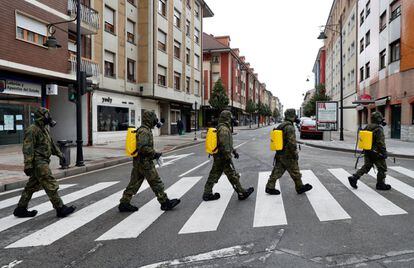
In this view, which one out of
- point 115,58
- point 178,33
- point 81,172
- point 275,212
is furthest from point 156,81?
point 275,212

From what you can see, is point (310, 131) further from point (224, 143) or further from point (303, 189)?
point (224, 143)

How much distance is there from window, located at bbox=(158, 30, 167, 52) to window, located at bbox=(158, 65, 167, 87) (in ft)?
5.01

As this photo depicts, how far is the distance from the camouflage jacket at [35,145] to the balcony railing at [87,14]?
1330cm

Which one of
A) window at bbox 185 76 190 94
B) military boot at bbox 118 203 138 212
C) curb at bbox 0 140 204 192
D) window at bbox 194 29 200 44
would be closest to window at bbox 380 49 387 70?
window at bbox 185 76 190 94

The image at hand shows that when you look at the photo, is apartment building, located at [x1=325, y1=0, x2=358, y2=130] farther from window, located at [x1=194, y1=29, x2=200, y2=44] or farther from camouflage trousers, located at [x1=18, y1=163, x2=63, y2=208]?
camouflage trousers, located at [x1=18, y1=163, x2=63, y2=208]

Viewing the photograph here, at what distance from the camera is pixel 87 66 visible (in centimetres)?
1783

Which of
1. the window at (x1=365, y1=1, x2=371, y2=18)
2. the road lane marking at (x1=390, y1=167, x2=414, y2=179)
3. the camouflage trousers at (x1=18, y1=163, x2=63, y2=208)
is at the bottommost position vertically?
the road lane marking at (x1=390, y1=167, x2=414, y2=179)

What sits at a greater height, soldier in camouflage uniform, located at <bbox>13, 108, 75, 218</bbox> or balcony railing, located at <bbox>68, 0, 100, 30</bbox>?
balcony railing, located at <bbox>68, 0, 100, 30</bbox>

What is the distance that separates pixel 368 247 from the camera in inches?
149

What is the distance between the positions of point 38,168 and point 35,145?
368mm

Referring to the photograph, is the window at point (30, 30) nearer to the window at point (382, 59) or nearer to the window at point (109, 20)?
the window at point (109, 20)

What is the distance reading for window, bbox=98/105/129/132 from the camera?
66.1ft

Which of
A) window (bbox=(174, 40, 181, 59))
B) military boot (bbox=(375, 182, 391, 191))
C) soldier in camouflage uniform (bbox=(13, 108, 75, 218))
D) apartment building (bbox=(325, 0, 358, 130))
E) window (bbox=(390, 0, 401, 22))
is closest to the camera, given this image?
soldier in camouflage uniform (bbox=(13, 108, 75, 218))

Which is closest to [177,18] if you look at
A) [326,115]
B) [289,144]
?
[326,115]
